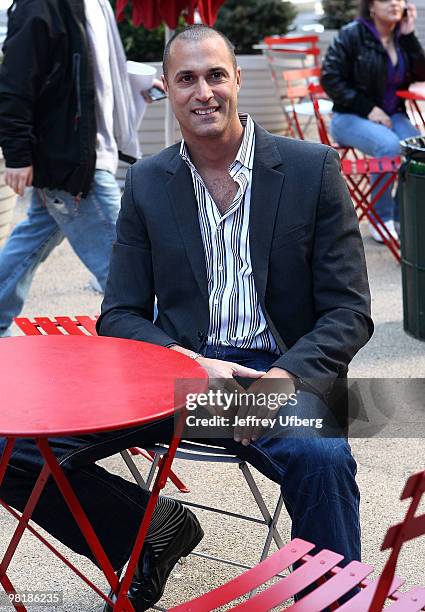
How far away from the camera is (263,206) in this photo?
3.38 meters

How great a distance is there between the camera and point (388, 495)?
422cm

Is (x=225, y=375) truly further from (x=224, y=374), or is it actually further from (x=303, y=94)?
(x=303, y=94)

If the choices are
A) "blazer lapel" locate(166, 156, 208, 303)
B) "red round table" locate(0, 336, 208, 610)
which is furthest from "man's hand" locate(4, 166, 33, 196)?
"red round table" locate(0, 336, 208, 610)

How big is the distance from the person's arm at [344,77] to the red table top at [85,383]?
17.7ft

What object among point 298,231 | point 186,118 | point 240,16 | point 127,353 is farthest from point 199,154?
point 240,16

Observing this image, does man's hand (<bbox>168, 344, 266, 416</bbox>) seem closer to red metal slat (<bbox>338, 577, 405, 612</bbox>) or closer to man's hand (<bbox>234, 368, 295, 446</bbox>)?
man's hand (<bbox>234, 368, 295, 446</bbox>)

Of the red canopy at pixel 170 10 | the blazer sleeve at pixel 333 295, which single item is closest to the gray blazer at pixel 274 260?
the blazer sleeve at pixel 333 295

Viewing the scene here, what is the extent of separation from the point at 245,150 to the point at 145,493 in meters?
1.06

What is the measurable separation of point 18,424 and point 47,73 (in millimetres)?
2816

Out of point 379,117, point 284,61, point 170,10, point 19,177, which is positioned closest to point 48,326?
point 19,177

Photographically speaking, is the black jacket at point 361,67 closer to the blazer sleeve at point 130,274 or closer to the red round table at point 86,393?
the blazer sleeve at point 130,274

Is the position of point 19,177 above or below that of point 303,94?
above

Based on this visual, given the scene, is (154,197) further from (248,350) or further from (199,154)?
(248,350)

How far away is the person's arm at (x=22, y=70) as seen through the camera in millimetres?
4871
